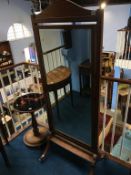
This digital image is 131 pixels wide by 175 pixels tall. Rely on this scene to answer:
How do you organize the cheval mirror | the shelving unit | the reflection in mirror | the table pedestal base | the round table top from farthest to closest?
the shelving unit
the table pedestal base
the round table top
the reflection in mirror
the cheval mirror

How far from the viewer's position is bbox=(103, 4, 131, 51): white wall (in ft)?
18.2

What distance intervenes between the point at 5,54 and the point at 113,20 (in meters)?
4.20

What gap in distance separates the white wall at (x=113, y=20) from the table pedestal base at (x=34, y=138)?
4.90 meters

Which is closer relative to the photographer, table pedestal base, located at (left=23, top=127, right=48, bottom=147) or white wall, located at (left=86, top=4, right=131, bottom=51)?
table pedestal base, located at (left=23, top=127, right=48, bottom=147)

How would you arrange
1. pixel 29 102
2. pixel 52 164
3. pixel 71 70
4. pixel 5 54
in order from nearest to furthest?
pixel 71 70
pixel 52 164
pixel 29 102
pixel 5 54

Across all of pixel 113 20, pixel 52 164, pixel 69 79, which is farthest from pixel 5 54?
pixel 52 164

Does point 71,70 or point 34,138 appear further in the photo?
point 34,138

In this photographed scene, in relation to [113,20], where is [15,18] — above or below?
above

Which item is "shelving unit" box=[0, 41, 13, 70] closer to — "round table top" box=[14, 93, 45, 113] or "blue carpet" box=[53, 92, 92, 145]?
"round table top" box=[14, 93, 45, 113]

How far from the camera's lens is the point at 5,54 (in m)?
6.36

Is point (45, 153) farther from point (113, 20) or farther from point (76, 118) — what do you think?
point (113, 20)

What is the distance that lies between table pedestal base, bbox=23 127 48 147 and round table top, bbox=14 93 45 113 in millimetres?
506

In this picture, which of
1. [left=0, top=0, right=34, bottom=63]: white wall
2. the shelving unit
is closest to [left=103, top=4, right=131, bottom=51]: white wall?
[left=0, top=0, right=34, bottom=63]: white wall

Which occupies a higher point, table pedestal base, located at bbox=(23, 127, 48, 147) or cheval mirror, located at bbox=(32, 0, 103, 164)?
cheval mirror, located at bbox=(32, 0, 103, 164)
